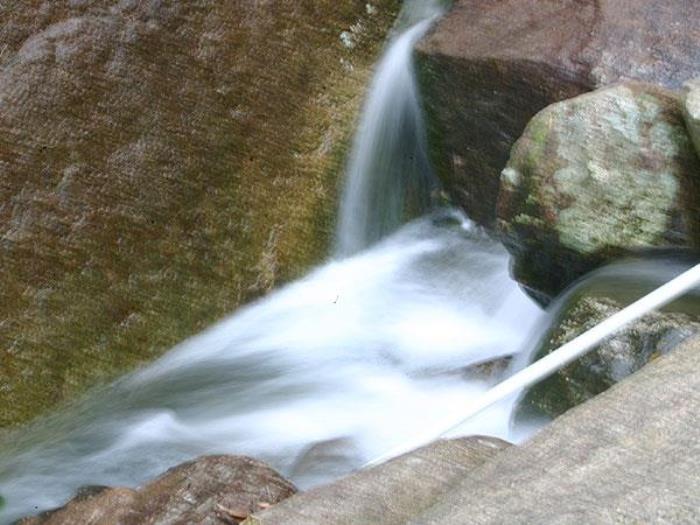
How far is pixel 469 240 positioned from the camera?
5.75 m

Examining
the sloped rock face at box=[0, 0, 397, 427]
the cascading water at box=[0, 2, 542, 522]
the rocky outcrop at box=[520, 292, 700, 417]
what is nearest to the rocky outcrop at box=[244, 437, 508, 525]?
the rocky outcrop at box=[520, 292, 700, 417]

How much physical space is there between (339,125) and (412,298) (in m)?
0.93

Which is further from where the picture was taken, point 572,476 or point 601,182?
point 601,182

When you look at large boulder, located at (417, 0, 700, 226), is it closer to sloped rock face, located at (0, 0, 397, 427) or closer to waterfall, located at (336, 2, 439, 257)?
waterfall, located at (336, 2, 439, 257)

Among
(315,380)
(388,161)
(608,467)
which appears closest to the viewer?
(608,467)

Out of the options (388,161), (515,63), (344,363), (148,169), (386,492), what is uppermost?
(148,169)

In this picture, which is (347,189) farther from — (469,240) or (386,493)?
(386,493)

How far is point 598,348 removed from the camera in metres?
3.70

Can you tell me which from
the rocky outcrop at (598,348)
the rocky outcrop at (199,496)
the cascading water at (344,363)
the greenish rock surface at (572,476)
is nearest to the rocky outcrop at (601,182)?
the rocky outcrop at (598,348)

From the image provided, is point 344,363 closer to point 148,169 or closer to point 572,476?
point 148,169

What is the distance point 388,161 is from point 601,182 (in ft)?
5.57

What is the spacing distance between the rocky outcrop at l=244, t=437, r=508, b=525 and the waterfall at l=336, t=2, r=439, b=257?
301 centimetres

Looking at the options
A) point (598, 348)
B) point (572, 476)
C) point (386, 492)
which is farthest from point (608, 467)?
point (598, 348)

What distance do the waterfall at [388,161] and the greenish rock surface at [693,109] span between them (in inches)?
71.1
